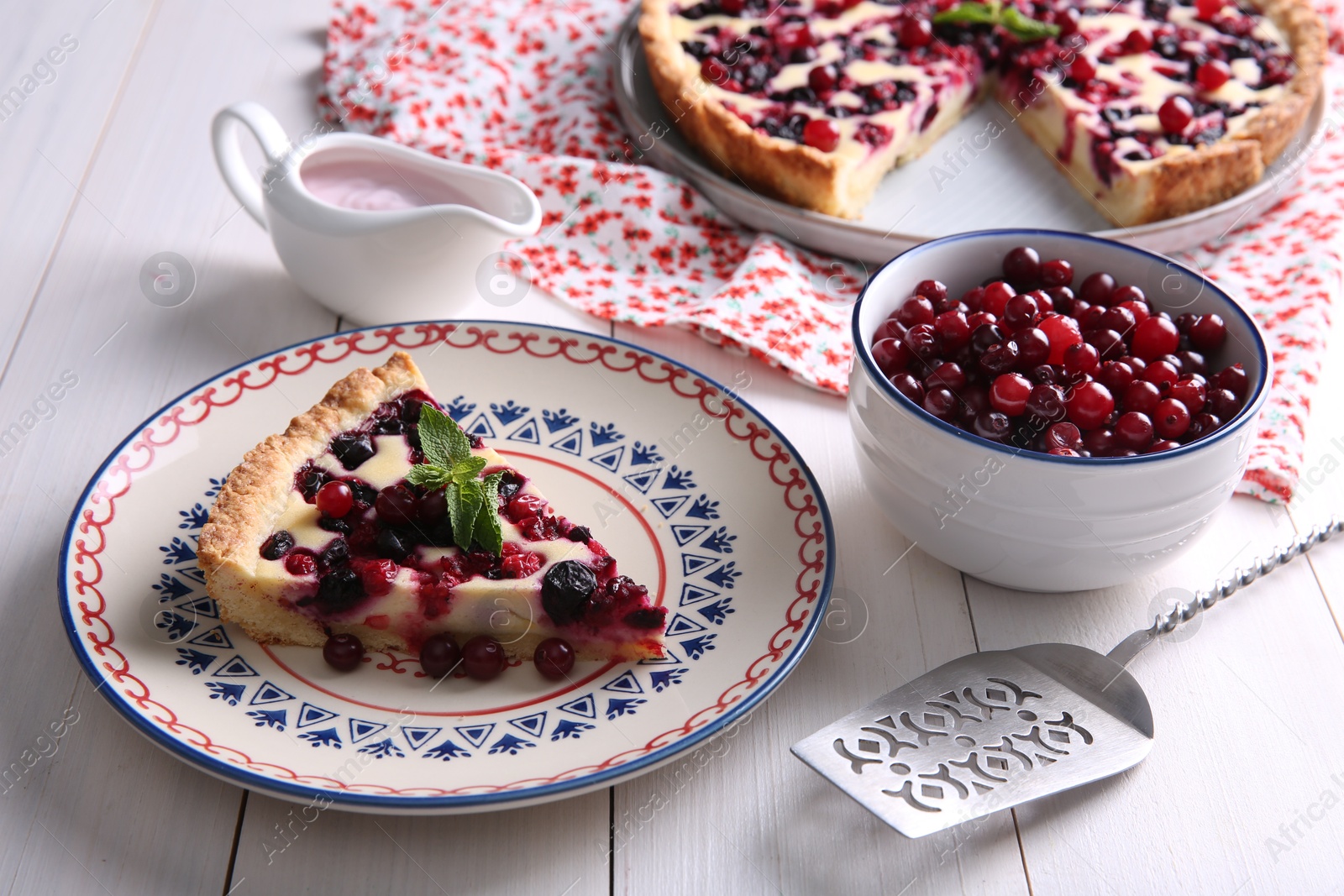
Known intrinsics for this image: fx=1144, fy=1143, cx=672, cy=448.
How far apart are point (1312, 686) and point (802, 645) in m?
0.96

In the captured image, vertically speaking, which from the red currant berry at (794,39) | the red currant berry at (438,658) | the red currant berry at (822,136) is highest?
the red currant berry at (794,39)

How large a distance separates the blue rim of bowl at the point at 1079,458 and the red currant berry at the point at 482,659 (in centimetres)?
79

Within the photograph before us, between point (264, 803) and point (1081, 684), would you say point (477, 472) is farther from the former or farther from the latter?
point (1081, 684)

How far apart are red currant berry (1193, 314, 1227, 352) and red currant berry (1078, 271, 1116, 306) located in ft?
0.55

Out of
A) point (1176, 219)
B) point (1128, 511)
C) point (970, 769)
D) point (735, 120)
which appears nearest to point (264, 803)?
point (970, 769)

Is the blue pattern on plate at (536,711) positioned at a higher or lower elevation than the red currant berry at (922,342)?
lower

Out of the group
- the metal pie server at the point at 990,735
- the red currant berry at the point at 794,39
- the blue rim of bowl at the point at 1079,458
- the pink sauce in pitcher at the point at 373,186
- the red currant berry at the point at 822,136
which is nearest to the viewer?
the metal pie server at the point at 990,735

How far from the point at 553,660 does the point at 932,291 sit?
1003 mm

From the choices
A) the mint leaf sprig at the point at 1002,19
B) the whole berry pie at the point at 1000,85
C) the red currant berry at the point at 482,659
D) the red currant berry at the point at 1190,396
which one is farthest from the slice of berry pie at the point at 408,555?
the mint leaf sprig at the point at 1002,19

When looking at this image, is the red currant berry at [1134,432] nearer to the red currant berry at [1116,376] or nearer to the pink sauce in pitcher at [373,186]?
the red currant berry at [1116,376]

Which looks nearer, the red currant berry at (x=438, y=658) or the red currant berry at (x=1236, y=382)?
the red currant berry at (x=438, y=658)

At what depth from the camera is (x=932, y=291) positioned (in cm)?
220

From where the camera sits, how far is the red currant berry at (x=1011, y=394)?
6.34 ft

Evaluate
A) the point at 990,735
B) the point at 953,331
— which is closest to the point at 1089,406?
the point at 953,331
